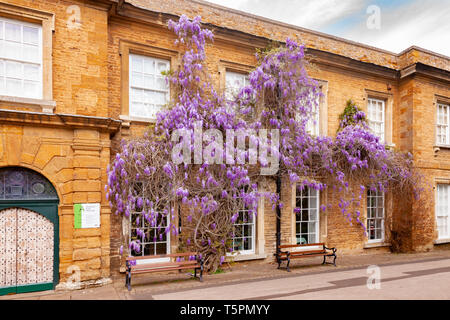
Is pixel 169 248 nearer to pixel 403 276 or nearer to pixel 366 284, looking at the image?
pixel 366 284

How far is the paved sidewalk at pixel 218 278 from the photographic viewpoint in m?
6.91

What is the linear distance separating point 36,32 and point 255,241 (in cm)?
853

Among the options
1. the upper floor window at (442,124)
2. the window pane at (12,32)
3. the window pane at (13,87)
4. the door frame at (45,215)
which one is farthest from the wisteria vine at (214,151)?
the upper floor window at (442,124)

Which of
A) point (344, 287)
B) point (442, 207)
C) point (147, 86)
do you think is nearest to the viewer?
point (344, 287)

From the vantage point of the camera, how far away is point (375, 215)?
1266cm

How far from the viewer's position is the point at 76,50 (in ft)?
25.2

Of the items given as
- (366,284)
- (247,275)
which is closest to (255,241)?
(247,275)

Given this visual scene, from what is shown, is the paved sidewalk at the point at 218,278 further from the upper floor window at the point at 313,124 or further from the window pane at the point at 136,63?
the window pane at the point at 136,63

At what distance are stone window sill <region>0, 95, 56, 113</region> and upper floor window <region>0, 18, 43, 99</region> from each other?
32cm

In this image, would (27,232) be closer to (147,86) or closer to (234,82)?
(147,86)

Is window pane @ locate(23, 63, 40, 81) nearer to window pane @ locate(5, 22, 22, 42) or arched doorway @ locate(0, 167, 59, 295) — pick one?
window pane @ locate(5, 22, 22, 42)

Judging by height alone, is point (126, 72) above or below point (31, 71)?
above

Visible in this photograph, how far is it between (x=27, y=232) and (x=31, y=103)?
3003 mm

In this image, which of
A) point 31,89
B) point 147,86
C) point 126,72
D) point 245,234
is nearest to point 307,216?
point 245,234
